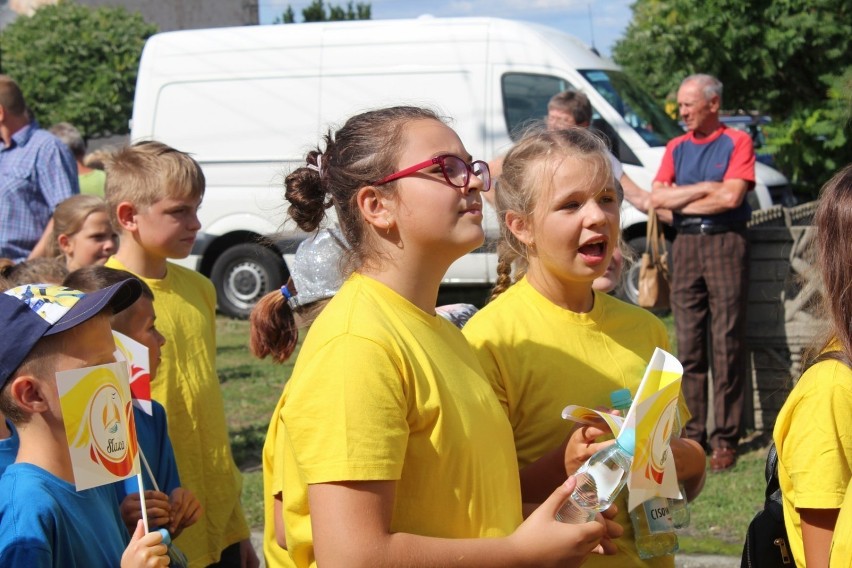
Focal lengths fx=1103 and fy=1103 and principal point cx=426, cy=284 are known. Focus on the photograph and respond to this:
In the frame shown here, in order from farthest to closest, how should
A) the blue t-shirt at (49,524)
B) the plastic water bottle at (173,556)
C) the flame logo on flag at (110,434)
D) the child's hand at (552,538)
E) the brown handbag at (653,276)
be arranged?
the brown handbag at (653,276) → the plastic water bottle at (173,556) → the flame logo on flag at (110,434) → the blue t-shirt at (49,524) → the child's hand at (552,538)

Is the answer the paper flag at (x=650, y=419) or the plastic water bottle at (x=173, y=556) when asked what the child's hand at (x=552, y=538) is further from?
the plastic water bottle at (x=173, y=556)

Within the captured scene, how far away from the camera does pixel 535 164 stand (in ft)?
9.18

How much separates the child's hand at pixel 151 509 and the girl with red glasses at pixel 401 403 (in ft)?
2.37

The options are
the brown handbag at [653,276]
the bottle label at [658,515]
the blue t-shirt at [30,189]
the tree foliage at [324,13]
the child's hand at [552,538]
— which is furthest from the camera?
the tree foliage at [324,13]

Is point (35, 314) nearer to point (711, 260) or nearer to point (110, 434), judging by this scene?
point (110, 434)

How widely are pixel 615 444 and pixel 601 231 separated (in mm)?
701

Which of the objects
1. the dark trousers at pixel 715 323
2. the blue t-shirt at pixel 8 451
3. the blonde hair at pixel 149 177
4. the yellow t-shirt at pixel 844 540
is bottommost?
the dark trousers at pixel 715 323

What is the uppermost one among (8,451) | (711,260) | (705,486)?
(8,451)

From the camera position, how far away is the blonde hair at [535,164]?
109 inches

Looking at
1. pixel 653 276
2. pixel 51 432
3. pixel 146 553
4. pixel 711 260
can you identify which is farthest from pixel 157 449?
pixel 653 276

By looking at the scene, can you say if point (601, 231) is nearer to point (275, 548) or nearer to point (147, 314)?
point (275, 548)

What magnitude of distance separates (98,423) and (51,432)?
0.43 ft

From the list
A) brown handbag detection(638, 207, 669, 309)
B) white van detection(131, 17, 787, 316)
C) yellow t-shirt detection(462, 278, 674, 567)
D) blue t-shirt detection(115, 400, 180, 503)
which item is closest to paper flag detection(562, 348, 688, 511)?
yellow t-shirt detection(462, 278, 674, 567)

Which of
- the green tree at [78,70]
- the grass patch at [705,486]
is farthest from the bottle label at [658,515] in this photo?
the green tree at [78,70]
